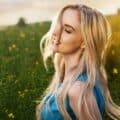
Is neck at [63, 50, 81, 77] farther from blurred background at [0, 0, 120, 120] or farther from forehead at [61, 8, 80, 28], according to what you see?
blurred background at [0, 0, 120, 120]

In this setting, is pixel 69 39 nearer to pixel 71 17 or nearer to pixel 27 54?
pixel 71 17

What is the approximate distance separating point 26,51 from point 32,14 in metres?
0.20

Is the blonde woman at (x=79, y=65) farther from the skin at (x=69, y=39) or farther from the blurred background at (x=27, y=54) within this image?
the blurred background at (x=27, y=54)

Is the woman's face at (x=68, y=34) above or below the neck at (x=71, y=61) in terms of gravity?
above

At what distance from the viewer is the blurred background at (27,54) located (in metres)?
2.86

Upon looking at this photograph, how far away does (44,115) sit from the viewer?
6.56 ft

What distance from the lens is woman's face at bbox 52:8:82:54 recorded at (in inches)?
78.3

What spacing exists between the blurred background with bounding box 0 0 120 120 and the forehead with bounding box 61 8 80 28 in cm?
86

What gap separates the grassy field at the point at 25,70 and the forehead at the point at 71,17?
91 centimetres

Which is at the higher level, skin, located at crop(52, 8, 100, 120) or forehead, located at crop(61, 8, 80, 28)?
forehead, located at crop(61, 8, 80, 28)

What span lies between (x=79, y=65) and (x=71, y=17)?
17 centimetres

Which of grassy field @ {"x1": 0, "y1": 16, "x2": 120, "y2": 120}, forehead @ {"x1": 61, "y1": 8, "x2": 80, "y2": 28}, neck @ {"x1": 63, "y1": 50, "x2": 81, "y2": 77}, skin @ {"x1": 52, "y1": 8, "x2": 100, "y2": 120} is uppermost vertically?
forehead @ {"x1": 61, "y1": 8, "x2": 80, "y2": 28}

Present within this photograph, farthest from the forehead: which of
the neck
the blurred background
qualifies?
the blurred background

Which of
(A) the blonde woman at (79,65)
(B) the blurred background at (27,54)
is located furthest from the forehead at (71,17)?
(B) the blurred background at (27,54)
